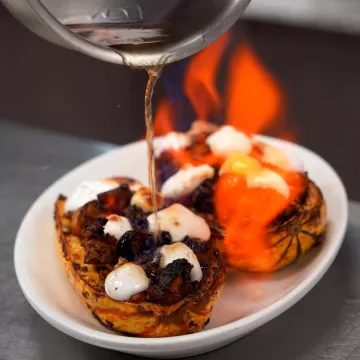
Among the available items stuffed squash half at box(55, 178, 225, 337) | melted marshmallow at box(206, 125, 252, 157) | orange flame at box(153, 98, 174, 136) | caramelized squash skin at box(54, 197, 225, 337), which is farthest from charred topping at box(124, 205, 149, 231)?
orange flame at box(153, 98, 174, 136)

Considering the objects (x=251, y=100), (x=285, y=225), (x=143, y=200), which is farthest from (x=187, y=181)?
(x=251, y=100)

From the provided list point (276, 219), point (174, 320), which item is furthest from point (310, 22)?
point (174, 320)

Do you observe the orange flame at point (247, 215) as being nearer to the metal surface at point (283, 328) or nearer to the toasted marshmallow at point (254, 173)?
the toasted marshmallow at point (254, 173)

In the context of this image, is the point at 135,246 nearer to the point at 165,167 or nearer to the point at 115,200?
the point at 115,200

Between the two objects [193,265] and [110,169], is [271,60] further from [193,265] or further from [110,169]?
[193,265]

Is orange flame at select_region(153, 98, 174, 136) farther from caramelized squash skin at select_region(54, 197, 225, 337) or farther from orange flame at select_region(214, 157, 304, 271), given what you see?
caramelized squash skin at select_region(54, 197, 225, 337)
